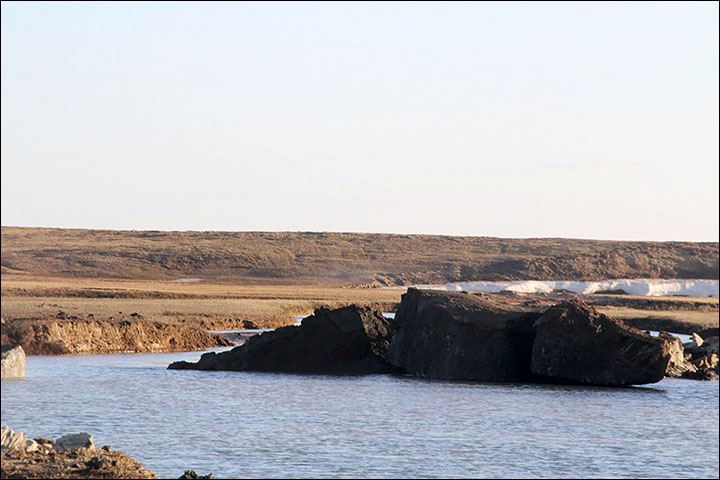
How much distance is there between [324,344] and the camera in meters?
34.8

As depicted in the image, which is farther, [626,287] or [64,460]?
[626,287]

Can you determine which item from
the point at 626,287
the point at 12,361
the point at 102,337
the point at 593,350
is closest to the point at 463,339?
the point at 593,350

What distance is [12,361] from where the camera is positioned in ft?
86.0

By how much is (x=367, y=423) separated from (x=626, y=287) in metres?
87.6

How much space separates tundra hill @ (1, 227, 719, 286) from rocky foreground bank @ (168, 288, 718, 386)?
273 feet

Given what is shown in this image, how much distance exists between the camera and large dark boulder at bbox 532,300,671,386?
3053 centimetres

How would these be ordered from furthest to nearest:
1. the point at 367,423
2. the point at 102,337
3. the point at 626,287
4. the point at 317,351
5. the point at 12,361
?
the point at 626,287, the point at 102,337, the point at 317,351, the point at 12,361, the point at 367,423

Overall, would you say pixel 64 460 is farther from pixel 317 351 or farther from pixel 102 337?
pixel 102 337

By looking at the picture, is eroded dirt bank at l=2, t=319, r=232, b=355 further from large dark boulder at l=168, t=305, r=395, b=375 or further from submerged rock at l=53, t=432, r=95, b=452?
submerged rock at l=53, t=432, r=95, b=452

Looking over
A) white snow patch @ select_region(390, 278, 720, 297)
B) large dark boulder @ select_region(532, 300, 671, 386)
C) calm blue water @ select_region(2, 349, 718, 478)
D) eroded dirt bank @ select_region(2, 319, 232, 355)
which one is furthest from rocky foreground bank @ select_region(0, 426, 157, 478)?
white snow patch @ select_region(390, 278, 720, 297)

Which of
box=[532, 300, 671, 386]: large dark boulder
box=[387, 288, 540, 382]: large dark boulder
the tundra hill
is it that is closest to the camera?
box=[532, 300, 671, 386]: large dark boulder

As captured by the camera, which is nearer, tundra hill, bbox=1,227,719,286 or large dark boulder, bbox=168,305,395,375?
large dark boulder, bbox=168,305,395,375

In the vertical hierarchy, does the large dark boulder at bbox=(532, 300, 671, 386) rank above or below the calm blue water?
above

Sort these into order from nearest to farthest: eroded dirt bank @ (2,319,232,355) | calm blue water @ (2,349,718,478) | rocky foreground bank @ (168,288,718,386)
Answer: calm blue water @ (2,349,718,478) < rocky foreground bank @ (168,288,718,386) < eroded dirt bank @ (2,319,232,355)
